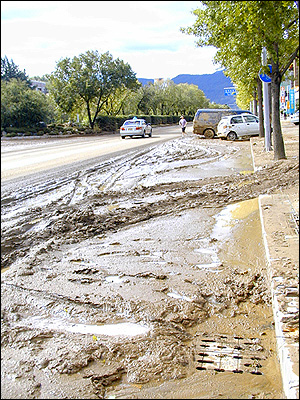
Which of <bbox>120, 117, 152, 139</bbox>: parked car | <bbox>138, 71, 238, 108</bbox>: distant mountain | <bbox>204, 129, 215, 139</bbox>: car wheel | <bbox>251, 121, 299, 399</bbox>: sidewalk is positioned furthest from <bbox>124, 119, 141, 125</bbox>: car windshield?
<bbox>251, 121, 299, 399</bbox>: sidewalk

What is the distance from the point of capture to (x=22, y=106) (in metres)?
3.17

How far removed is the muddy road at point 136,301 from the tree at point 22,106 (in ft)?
4.77

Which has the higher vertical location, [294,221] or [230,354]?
[294,221]

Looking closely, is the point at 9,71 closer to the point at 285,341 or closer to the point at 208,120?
the point at 285,341

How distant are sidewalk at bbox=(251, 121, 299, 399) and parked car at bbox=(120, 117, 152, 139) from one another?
23.3m

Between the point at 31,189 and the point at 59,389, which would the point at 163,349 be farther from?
the point at 31,189

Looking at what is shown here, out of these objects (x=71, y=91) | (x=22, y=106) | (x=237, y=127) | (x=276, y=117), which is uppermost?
(x=71, y=91)

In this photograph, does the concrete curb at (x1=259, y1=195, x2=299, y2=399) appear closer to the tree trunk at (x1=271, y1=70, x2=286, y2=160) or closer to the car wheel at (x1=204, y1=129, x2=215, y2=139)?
the tree trunk at (x1=271, y1=70, x2=286, y2=160)

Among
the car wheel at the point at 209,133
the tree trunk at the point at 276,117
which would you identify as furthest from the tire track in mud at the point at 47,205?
the car wheel at the point at 209,133

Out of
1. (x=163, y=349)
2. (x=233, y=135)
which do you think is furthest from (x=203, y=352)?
(x=233, y=135)

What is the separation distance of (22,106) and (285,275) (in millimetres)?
2452

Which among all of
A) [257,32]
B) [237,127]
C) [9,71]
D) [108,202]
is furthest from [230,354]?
[237,127]

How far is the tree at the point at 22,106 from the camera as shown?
2.32 meters

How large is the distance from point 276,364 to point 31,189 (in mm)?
7698
